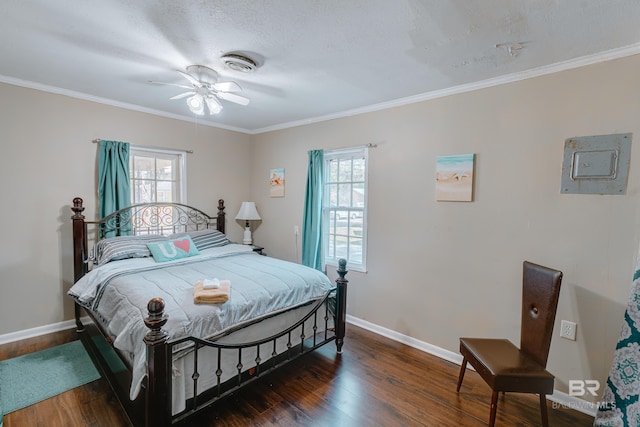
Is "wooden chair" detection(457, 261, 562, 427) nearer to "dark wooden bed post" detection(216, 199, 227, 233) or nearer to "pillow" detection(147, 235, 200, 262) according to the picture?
"pillow" detection(147, 235, 200, 262)

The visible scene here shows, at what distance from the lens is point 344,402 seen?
7.07 feet

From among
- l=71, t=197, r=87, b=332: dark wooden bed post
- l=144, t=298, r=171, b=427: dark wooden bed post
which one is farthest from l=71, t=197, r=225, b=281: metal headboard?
l=144, t=298, r=171, b=427: dark wooden bed post

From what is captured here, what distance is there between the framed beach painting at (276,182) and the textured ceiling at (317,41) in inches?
60.5

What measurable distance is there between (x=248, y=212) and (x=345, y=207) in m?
1.59

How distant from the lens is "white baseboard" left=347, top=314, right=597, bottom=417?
212cm

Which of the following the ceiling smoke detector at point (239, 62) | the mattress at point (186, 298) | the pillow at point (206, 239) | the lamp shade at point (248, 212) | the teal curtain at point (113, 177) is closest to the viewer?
the mattress at point (186, 298)

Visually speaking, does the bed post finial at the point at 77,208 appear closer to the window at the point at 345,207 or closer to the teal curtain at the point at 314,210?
the teal curtain at the point at 314,210

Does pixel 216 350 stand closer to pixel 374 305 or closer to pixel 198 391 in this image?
pixel 198 391

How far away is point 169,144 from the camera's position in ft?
12.6

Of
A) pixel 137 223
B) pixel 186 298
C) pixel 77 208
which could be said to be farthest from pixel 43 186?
pixel 186 298

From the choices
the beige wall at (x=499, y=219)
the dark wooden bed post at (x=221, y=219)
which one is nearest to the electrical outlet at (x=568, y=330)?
the beige wall at (x=499, y=219)

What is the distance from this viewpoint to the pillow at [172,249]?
Answer: 3.07 meters

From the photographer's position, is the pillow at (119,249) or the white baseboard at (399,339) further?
the pillow at (119,249)

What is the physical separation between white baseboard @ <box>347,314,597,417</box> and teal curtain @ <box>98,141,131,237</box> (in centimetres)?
300
